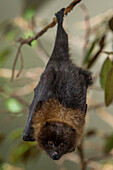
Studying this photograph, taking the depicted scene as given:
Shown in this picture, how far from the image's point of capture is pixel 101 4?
4078 mm

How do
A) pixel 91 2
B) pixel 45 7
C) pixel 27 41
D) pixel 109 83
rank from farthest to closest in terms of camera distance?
pixel 45 7 → pixel 91 2 → pixel 27 41 → pixel 109 83

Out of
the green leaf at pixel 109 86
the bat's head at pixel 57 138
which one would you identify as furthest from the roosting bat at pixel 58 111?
the green leaf at pixel 109 86

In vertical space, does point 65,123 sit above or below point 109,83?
below

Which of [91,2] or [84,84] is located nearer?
[84,84]

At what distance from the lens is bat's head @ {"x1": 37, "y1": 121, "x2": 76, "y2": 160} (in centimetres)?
184

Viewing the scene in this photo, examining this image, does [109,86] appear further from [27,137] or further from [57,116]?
[27,137]

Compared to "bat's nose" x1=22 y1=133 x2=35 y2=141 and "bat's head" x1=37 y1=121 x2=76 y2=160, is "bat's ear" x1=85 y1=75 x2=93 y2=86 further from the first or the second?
"bat's nose" x1=22 y1=133 x2=35 y2=141

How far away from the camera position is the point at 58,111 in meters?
1.85

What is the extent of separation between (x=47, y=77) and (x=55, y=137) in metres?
0.45

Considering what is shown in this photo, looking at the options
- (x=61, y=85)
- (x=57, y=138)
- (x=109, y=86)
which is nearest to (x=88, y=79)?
(x=61, y=85)

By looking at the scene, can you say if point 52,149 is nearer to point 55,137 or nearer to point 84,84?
point 55,137

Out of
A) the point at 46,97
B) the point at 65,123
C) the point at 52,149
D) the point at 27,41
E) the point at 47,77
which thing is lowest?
the point at 52,149

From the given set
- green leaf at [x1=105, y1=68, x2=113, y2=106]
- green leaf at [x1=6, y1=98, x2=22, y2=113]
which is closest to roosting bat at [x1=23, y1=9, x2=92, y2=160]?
A: green leaf at [x1=105, y1=68, x2=113, y2=106]

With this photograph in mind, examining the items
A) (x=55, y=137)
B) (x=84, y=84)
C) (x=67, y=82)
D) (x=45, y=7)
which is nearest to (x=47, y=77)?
(x=67, y=82)
